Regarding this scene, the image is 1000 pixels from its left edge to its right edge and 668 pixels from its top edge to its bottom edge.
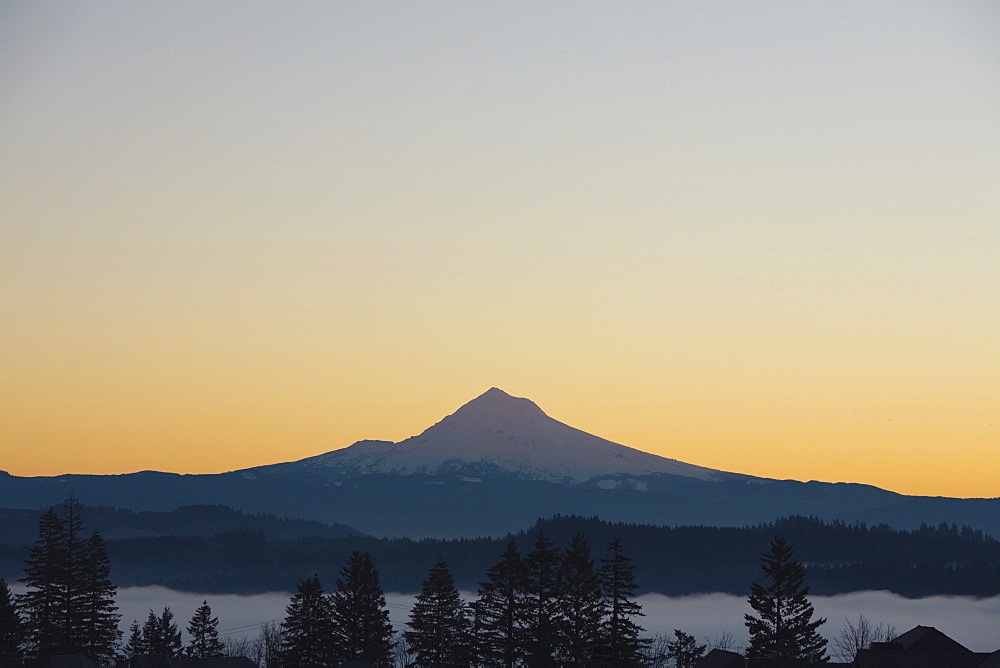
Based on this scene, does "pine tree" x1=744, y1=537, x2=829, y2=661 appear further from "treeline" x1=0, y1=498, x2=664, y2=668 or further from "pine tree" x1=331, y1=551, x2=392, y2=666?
"pine tree" x1=331, y1=551, x2=392, y2=666

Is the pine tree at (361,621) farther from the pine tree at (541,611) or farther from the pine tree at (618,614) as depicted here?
the pine tree at (618,614)

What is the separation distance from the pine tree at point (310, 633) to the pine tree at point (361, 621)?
0.80m

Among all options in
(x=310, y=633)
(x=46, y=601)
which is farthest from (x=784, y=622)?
(x=46, y=601)

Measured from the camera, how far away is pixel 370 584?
119562 millimetres

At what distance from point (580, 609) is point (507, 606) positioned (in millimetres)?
5136

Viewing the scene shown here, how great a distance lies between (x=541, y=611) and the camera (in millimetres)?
96125

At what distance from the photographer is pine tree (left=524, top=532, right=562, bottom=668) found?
313ft

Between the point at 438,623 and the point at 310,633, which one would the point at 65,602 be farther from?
the point at 438,623

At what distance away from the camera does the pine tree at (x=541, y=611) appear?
313 ft

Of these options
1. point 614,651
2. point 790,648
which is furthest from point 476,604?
point 790,648

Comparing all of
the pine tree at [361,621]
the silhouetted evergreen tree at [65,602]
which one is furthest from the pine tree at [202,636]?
the silhouetted evergreen tree at [65,602]

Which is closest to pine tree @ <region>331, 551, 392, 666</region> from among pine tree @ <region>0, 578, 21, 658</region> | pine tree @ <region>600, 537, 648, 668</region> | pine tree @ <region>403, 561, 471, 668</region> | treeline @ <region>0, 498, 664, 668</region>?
treeline @ <region>0, 498, 664, 668</region>

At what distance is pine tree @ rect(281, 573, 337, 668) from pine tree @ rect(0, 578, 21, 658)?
21844 mm

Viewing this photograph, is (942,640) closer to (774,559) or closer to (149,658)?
(774,559)
